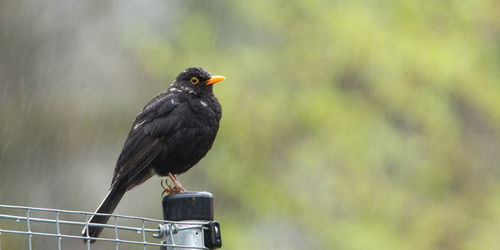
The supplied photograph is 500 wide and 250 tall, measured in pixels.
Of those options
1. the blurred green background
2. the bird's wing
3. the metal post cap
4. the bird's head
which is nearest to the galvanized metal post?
the metal post cap

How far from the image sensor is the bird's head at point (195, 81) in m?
4.93

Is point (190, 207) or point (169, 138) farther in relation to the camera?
point (169, 138)

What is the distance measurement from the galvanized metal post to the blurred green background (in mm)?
4516

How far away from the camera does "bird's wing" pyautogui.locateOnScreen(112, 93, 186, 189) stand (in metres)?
4.43

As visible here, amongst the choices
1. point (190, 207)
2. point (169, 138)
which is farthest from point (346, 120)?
point (190, 207)

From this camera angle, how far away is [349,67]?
299 inches

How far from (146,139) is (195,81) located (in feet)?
1.99

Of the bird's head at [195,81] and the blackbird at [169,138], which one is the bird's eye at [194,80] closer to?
the bird's head at [195,81]

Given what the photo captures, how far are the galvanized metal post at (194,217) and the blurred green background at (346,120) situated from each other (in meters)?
4.52

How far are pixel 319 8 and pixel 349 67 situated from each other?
25.8 inches

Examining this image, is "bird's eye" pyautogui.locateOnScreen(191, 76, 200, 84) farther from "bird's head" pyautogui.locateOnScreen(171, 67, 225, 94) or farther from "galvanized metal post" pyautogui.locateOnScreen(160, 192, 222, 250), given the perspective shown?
"galvanized metal post" pyautogui.locateOnScreen(160, 192, 222, 250)

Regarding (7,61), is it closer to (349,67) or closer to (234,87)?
(234,87)

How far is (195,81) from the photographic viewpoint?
4996 millimetres

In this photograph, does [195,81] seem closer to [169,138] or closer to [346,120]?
[169,138]
